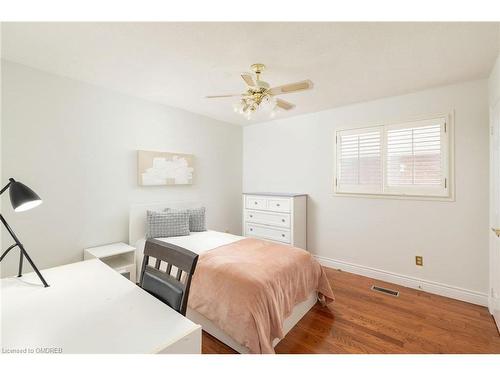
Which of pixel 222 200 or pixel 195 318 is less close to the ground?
pixel 222 200

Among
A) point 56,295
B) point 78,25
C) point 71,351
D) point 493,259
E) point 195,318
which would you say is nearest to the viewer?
point 71,351

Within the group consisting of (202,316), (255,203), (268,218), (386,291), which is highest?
(255,203)

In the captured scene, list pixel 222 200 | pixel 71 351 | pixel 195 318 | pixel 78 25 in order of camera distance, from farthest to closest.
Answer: pixel 222 200, pixel 195 318, pixel 78 25, pixel 71 351

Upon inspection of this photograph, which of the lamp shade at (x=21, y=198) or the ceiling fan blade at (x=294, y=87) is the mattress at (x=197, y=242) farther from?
the ceiling fan blade at (x=294, y=87)

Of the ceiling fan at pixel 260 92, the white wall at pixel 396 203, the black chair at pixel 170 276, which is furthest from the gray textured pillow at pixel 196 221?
the black chair at pixel 170 276

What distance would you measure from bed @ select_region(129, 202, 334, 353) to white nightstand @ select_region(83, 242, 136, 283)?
130 mm

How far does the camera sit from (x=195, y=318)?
6.73 feet

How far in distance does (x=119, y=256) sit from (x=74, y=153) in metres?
1.30

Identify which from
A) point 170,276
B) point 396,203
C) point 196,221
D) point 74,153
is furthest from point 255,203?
point 170,276

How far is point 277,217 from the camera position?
3650 millimetres

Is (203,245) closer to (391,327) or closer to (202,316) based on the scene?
(202,316)

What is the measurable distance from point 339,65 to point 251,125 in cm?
251
